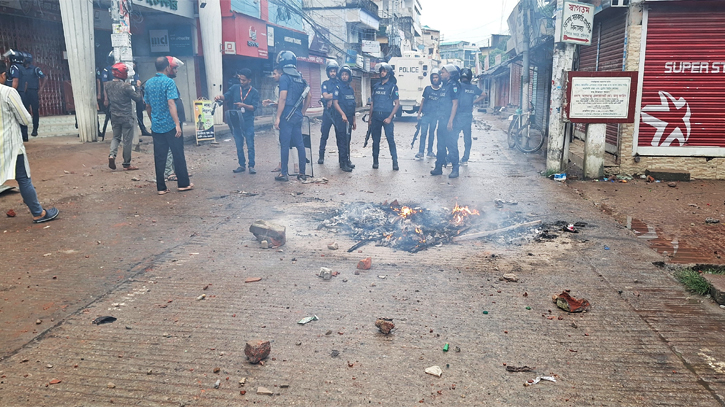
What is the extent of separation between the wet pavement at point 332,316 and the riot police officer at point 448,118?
2.85 metres

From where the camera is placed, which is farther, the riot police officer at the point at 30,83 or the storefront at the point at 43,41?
the storefront at the point at 43,41

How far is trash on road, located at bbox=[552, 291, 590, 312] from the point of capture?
3.92 m

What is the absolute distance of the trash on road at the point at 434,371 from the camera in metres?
3.07

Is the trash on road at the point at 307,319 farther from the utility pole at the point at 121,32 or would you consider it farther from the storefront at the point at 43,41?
the storefront at the point at 43,41

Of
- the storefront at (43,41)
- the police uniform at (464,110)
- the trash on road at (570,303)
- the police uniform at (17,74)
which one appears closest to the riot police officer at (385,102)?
the police uniform at (464,110)

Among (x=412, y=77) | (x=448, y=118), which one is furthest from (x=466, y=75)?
(x=412, y=77)

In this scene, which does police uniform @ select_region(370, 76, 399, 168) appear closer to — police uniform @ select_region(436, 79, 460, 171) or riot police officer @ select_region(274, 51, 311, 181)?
police uniform @ select_region(436, 79, 460, 171)

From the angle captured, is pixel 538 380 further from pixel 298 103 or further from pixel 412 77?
pixel 412 77

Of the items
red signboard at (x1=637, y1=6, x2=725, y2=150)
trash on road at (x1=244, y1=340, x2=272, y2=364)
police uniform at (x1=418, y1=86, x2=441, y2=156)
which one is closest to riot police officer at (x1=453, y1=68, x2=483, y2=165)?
police uniform at (x1=418, y1=86, x2=441, y2=156)

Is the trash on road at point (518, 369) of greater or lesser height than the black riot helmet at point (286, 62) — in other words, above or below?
below

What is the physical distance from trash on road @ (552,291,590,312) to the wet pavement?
7cm

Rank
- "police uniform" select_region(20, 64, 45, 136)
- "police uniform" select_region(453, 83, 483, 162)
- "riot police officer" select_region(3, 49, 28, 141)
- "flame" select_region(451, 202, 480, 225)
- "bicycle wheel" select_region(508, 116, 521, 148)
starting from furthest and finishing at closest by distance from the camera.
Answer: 1. "bicycle wheel" select_region(508, 116, 521, 148)
2. "police uniform" select_region(20, 64, 45, 136)
3. "riot police officer" select_region(3, 49, 28, 141)
4. "police uniform" select_region(453, 83, 483, 162)
5. "flame" select_region(451, 202, 480, 225)

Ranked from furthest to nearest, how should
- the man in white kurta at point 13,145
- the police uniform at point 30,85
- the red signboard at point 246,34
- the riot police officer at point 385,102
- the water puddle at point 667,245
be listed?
the red signboard at point 246,34 < the police uniform at point 30,85 < the riot police officer at point 385,102 < the man in white kurta at point 13,145 < the water puddle at point 667,245

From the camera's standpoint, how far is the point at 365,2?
46031mm
